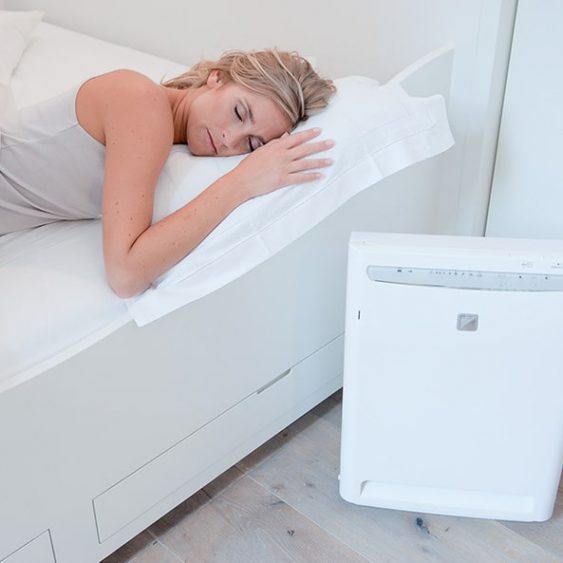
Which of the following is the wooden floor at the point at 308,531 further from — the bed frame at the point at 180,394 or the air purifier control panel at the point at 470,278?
the air purifier control panel at the point at 470,278

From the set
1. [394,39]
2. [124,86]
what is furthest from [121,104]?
[394,39]

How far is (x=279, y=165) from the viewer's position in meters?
1.16

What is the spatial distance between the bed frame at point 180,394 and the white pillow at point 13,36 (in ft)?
3.07

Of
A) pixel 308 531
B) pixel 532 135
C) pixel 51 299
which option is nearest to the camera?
pixel 51 299

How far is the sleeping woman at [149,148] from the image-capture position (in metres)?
1.10

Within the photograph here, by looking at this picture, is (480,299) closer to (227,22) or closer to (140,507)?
(140,507)

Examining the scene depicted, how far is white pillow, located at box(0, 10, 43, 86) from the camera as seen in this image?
1856mm

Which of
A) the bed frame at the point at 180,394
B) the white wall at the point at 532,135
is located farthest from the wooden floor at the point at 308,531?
the white wall at the point at 532,135

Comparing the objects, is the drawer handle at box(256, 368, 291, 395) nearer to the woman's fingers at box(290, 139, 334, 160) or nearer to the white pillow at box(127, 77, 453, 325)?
the white pillow at box(127, 77, 453, 325)

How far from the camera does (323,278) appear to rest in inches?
55.9

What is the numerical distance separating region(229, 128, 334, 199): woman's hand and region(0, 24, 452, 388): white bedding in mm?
22

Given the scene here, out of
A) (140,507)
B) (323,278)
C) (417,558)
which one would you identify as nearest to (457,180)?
(323,278)

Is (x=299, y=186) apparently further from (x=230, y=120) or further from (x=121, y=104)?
(x=121, y=104)

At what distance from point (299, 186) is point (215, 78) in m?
0.23
